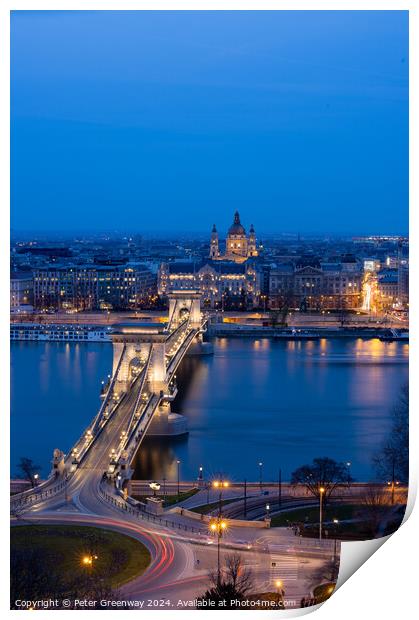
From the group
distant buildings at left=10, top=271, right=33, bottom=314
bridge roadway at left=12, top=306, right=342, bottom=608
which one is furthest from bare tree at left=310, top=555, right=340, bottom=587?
distant buildings at left=10, top=271, right=33, bottom=314

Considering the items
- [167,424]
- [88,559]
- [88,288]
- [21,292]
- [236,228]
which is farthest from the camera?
[236,228]

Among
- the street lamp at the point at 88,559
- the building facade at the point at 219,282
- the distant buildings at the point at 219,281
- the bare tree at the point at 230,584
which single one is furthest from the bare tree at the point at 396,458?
the building facade at the point at 219,282

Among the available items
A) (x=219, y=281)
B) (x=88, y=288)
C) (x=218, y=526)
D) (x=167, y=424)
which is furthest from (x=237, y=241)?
(x=218, y=526)

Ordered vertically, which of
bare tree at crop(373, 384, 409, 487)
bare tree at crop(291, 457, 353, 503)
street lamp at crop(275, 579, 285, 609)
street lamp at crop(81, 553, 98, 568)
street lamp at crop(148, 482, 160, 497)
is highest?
bare tree at crop(373, 384, 409, 487)

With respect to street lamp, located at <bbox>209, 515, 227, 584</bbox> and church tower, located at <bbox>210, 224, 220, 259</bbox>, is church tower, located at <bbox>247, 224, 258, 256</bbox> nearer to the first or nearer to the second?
church tower, located at <bbox>210, 224, 220, 259</bbox>

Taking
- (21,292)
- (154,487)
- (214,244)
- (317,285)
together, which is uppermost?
(214,244)

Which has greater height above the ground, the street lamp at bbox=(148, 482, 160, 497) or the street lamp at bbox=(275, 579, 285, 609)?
the street lamp at bbox=(275, 579, 285, 609)

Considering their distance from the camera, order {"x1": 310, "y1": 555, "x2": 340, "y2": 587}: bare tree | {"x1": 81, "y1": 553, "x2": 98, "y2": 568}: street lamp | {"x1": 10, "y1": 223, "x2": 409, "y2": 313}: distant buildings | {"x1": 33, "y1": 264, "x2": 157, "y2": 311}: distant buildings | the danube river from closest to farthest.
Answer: {"x1": 310, "y1": 555, "x2": 340, "y2": 587}: bare tree → {"x1": 81, "y1": 553, "x2": 98, "y2": 568}: street lamp → the danube river → {"x1": 10, "y1": 223, "x2": 409, "y2": 313}: distant buildings → {"x1": 33, "y1": 264, "x2": 157, "y2": 311}: distant buildings

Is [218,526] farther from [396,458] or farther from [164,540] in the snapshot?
[396,458]

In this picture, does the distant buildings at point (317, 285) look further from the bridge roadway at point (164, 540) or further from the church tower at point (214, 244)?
the bridge roadway at point (164, 540)
